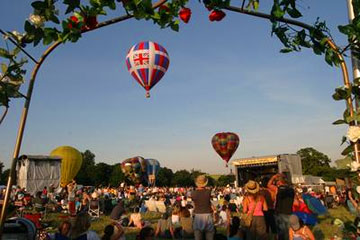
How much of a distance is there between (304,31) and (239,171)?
29975 millimetres

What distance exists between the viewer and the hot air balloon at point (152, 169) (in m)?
46.9

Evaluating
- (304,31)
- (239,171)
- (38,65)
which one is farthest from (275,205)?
(239,171)

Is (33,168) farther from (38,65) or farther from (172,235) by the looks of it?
(38,65)

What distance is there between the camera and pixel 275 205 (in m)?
7.11

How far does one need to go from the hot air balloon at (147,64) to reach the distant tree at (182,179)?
69766 millimetres

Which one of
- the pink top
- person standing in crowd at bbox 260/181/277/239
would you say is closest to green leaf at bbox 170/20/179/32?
the pink top

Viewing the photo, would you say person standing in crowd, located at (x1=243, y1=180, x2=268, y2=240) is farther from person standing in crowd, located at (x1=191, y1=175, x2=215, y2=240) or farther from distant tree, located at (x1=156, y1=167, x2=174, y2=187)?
distant tree, located at (x1=156, y1=167, x2=174, y2=187)

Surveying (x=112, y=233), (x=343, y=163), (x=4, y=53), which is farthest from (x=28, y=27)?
(x=112, y=233)

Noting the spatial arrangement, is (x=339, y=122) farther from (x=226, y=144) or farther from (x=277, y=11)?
(x=226, y=144)

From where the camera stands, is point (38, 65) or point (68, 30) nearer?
point (68, 30)

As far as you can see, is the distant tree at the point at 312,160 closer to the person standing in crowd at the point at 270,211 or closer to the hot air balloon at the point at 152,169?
the hot air balloon at the point at 152,169

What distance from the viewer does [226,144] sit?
32.0 meters

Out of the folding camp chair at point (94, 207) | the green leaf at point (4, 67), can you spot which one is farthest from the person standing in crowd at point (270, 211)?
the folding camp chair at point (94, 207)

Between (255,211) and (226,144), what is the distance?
2553 centimetres
